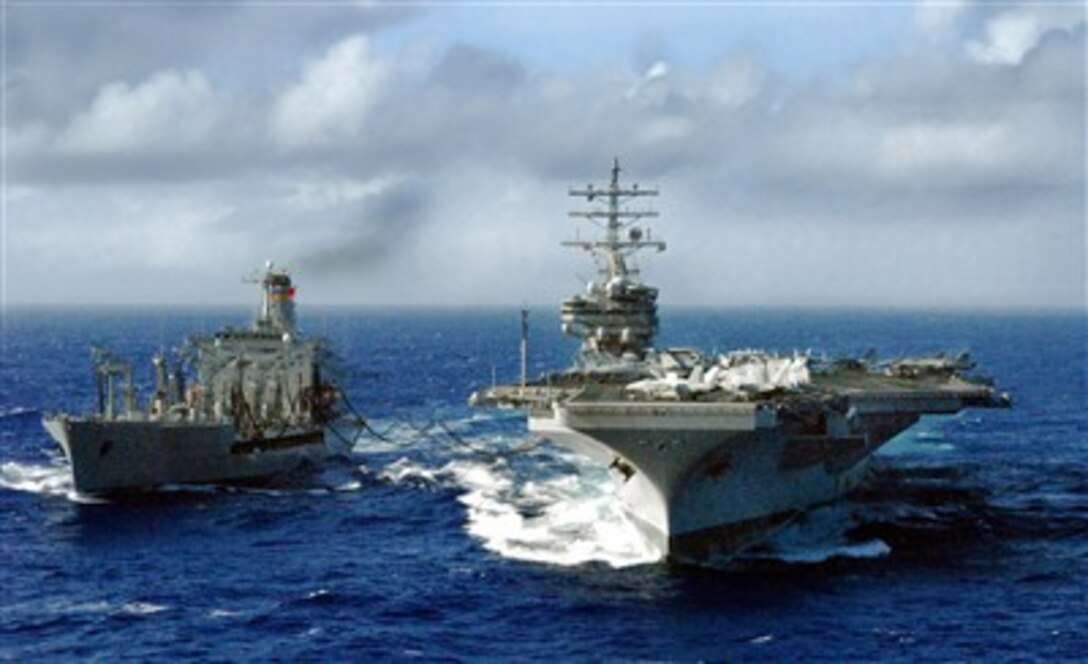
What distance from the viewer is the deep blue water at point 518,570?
26250 mm

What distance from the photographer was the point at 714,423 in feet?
97.3

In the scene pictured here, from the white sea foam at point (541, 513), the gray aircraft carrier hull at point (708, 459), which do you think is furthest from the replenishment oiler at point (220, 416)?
the gray aircraft carrier hull at point (708, 459)

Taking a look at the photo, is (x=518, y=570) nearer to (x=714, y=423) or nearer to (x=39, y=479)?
(x=714, y=423)

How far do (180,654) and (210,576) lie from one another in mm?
6841

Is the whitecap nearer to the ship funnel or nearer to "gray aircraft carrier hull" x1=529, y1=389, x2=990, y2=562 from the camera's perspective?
the ship funnel

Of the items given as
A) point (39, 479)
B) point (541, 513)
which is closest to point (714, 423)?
point (541, 513)

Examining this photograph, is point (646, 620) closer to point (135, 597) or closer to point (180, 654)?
point (180, 654)

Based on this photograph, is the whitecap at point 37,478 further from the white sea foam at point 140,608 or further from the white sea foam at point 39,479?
the white sea foam at point 140,608

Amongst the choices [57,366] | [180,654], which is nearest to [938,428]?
[180,654]

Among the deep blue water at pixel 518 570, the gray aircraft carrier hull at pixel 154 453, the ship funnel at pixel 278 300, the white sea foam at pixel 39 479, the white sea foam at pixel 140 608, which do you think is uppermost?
the ship funnel at pixel 278 300

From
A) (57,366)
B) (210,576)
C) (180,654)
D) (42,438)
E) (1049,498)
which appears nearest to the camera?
(180,654)

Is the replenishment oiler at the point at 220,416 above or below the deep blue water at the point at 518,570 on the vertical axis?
above

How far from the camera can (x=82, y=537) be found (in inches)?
1463

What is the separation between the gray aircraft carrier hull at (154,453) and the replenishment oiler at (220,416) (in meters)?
0.03
